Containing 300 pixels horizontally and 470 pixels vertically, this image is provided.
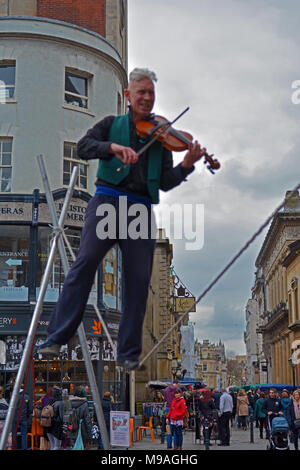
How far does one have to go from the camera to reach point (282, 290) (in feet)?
227

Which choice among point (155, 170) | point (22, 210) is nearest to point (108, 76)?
point (22, 210)

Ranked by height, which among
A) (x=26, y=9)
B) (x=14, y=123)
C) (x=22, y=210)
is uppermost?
(x=26, y=9)

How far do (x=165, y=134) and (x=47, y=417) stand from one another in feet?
36.0

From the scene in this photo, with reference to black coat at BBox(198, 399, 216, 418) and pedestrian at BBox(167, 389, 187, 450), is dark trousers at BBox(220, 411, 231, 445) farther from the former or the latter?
pedestrian at BBox(167, 389, 187, 450)

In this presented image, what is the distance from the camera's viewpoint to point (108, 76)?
82.1 feet

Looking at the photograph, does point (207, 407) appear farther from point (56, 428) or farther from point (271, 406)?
point (56, 428)

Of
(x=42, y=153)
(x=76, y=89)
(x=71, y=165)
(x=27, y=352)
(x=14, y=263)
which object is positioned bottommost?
(x=27, y=352)

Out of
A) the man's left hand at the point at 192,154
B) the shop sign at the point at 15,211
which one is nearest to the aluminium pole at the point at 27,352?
the man's left hand at the point at 192,154

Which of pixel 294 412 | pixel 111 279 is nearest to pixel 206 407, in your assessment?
pixel 294 412

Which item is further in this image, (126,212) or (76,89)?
(76,89)

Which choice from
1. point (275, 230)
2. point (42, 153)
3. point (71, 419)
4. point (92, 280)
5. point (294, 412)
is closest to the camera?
point (92, 280)

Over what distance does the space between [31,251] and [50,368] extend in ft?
13.2

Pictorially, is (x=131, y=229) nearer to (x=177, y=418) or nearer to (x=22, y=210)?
(x=177, y=418)
